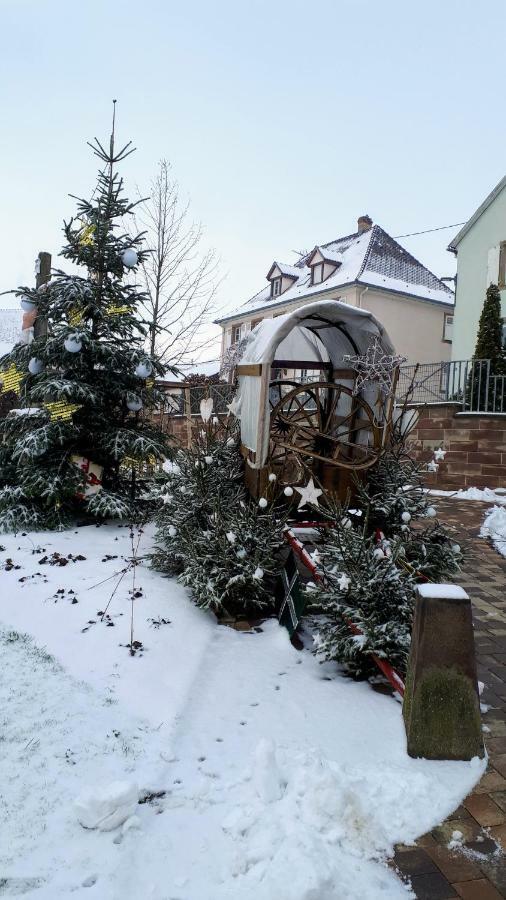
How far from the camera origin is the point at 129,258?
7.33 meters

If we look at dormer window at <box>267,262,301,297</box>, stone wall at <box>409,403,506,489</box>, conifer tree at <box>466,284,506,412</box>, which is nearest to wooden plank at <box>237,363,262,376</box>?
stone wall at <box>409,403,506,489</box>

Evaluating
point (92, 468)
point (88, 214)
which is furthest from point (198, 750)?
point (88, 214)

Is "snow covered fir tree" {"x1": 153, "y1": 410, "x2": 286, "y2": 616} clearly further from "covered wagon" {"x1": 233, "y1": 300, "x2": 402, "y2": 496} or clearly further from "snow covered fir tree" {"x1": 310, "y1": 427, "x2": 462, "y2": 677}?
"snow covered fir tree" {"x1": 310, "y1": 427, "x2": 462, "y2": 677}

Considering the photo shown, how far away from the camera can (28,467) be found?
6793 mm

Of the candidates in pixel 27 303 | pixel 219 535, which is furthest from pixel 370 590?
pixel 27 303

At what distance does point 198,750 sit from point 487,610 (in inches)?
127

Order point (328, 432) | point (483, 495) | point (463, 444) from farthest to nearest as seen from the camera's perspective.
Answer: point (463, 444)
point (483, 495)
point (328, 432)

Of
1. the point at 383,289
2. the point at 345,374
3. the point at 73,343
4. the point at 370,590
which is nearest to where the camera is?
the point at 370,590

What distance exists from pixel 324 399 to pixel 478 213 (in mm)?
15417

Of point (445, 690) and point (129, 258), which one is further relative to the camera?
point (129, 258)

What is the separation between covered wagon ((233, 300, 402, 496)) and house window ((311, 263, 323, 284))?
759 inches

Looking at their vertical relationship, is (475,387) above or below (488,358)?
below

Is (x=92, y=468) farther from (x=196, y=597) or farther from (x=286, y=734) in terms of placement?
(x=286, y=734)

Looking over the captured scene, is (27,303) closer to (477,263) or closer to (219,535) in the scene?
(219,535)
